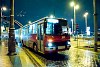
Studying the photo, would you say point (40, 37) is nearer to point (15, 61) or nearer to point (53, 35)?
point (53, 35)

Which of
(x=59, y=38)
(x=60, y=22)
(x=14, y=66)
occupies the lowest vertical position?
(x=14, y=66)

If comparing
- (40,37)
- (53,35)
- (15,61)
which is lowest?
(15,61)

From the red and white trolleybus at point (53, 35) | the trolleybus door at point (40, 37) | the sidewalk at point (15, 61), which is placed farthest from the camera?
the trolleybus door at point (40, 37)

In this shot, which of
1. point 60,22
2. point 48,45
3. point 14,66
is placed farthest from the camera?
point 60,22

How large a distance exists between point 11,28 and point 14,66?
6.43 m

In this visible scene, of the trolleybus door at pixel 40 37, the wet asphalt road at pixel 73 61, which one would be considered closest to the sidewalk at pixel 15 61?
the wet asphalt road at pixel 73 61

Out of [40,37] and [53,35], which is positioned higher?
[53,35]

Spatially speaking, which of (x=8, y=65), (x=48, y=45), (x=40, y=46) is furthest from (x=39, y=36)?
(x=8, y=65)

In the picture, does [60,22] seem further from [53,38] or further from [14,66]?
[14,66]

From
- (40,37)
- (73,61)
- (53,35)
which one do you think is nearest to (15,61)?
(73,61)

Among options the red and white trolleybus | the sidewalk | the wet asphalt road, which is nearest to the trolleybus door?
the red and white trolleybus

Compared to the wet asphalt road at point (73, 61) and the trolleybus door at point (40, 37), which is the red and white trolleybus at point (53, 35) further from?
the wet asphalt road at point (73, 61)

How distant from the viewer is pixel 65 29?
59.5 ft

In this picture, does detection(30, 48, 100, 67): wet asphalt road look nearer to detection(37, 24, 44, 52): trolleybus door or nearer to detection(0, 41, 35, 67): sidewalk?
detection(0, 41, 35, 67): sidewalk
